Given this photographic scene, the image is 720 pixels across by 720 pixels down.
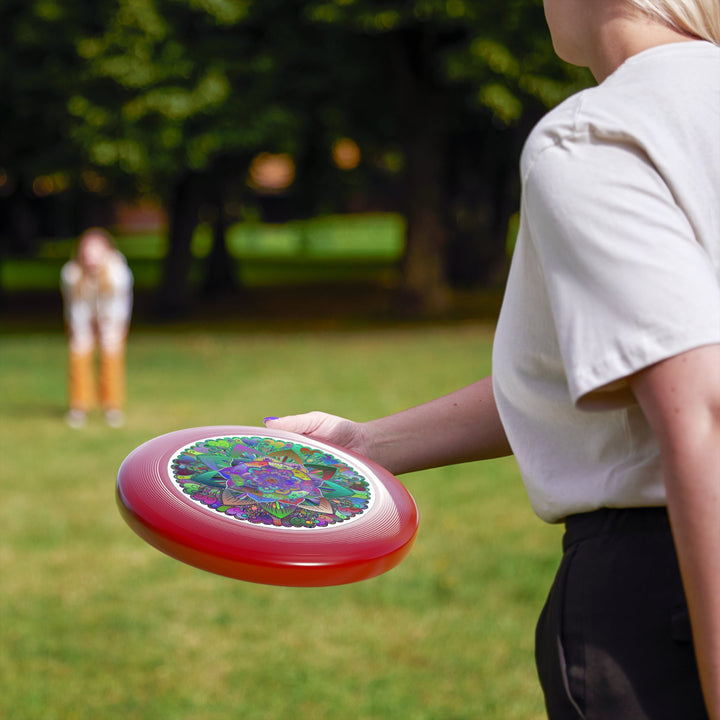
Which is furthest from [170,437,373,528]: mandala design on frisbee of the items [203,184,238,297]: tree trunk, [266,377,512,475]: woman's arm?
[203,184,238,297]: tree trunk

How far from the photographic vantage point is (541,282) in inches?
51.7

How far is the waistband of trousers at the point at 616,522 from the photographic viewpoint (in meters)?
1.31

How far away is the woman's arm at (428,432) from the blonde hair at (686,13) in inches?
25.4

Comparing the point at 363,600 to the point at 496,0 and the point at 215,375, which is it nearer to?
the point at 215,375

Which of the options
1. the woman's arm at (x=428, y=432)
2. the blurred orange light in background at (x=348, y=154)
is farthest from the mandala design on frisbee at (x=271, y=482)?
the blurred orange light in background at (x=348, y=154)

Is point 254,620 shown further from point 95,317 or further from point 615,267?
point 95,317

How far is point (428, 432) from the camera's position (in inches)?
70.5

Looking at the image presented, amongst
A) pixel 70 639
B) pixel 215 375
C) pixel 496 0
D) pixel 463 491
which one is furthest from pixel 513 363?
pixel 496 0

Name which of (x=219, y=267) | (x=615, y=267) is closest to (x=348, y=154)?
(x=219, y=267)

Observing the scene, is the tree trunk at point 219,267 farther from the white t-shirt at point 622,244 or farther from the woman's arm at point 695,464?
the woman's arm at point 695,464

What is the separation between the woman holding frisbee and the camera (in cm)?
112

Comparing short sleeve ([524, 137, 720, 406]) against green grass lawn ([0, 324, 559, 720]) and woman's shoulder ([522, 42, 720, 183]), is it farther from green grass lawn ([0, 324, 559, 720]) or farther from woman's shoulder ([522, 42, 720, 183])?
green grass lawn ([0, 324, 559, 720])

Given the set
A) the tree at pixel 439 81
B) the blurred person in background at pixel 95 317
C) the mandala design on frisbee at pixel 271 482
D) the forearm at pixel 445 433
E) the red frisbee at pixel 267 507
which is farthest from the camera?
the tree at pixel 439 81

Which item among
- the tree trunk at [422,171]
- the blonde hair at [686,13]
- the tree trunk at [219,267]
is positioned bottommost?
the tree trunk at [219,267]
